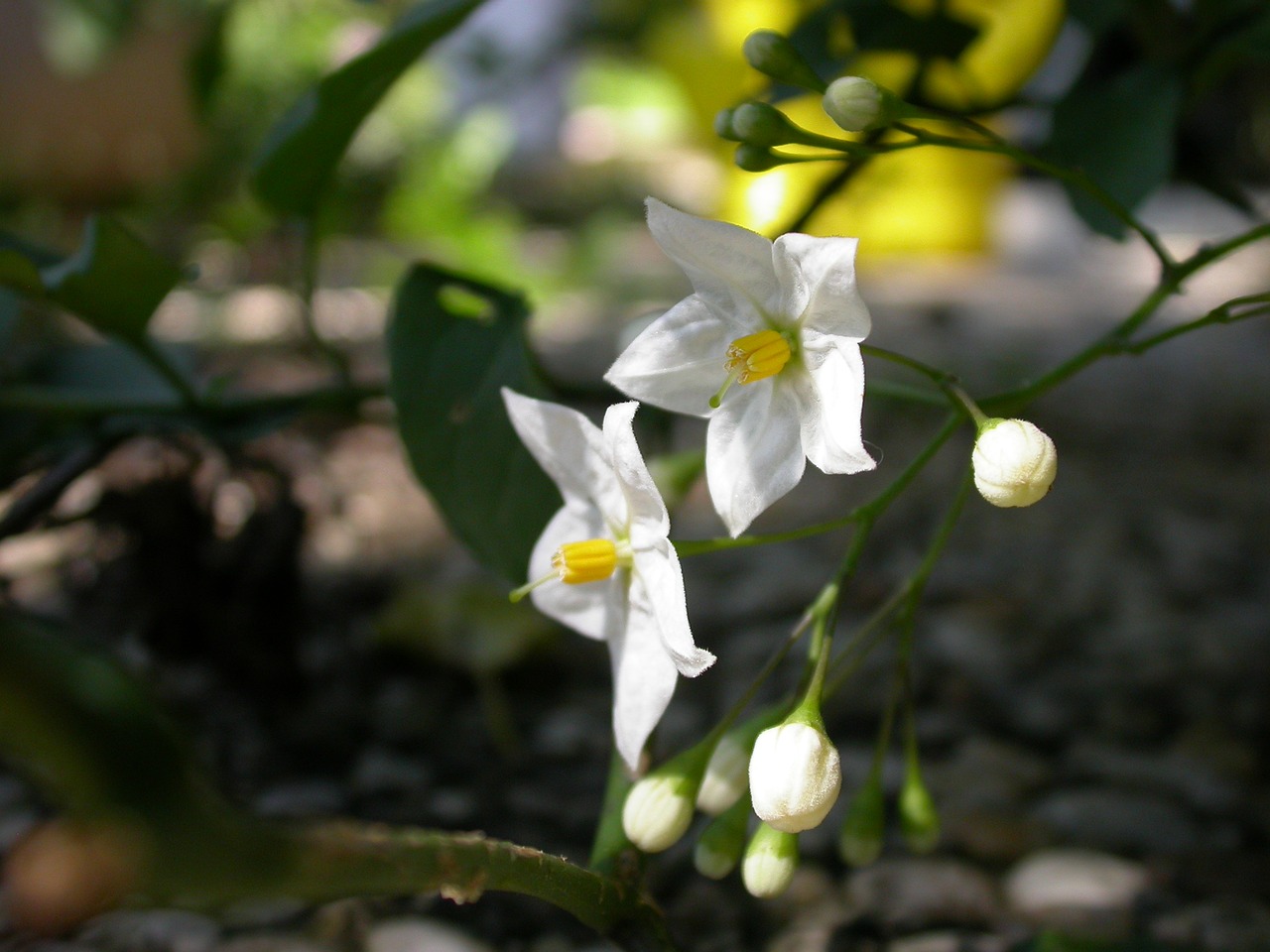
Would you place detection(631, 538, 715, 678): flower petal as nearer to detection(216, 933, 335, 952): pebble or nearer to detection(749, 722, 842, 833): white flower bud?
detection(749, 722, 842, 833): white flower bud

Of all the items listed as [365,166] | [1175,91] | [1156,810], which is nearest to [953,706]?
[1156,810]

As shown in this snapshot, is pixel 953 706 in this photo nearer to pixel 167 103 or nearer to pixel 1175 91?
pixel 1175 91

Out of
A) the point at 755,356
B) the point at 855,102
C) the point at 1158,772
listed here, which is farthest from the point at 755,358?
the point at 1158,772

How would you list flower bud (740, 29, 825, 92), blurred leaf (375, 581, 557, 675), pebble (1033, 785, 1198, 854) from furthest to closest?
blurred leaf (375, 581, 557, 675)
pebble (1033, 785, 1198, 854)
flower bud (740, 29, 825, 92)

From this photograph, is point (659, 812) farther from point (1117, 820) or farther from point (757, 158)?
point (1117, 820)

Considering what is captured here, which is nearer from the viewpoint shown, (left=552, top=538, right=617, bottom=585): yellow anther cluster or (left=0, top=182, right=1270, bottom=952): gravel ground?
Result: (left=552, top=538, right=617, bottom=585): yellow anther cluster

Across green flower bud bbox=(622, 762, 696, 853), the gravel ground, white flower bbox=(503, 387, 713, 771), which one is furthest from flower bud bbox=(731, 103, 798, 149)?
the gravel ground
